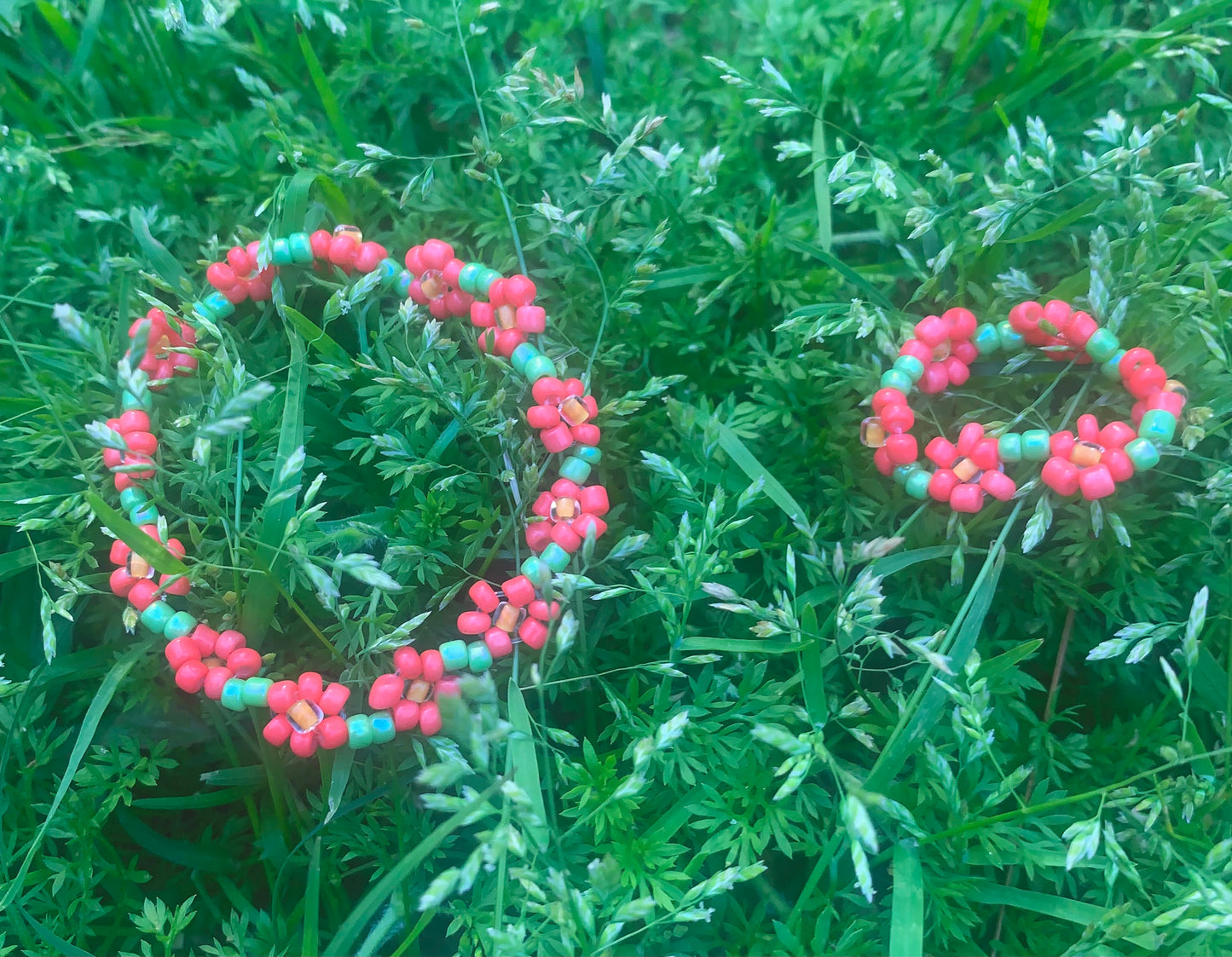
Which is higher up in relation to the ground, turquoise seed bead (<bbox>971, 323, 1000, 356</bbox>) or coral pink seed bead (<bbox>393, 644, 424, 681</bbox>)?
turquoise seed bead (<bbox>971, 323, 1000, 356</bbox>)

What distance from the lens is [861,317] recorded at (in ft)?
6.73

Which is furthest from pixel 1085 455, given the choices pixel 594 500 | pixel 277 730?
pixel 277 730

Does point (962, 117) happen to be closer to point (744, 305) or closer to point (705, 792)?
point (744, 305)

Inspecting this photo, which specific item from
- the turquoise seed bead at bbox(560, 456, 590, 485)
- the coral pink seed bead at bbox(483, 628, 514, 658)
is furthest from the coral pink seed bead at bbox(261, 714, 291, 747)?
the turquoise seed bead at bbox(560, 456, 590, 485)

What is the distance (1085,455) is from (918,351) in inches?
17.3

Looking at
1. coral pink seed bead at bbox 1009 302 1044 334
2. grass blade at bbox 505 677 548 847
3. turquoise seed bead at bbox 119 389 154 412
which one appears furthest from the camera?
coral pink seed bead at bbox 1009 302 1044 334

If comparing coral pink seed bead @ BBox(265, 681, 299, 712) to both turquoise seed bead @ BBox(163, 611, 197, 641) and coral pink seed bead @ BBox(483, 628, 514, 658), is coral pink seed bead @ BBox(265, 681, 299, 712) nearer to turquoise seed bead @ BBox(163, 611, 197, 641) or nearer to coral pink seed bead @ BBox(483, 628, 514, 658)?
turquoise seed bead @ BBox(163, 611, 197, 641)

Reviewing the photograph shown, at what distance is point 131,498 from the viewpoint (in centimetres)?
208

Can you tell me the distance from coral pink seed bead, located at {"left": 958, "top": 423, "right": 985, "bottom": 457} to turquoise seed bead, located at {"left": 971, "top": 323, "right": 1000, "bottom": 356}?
237 millimetres

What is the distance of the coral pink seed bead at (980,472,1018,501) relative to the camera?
6.49ft

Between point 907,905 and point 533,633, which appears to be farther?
point 533,633

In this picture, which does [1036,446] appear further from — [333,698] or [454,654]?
[333,698]

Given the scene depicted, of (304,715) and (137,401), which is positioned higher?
(137,401)

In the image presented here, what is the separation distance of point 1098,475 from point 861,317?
2.00 feet
